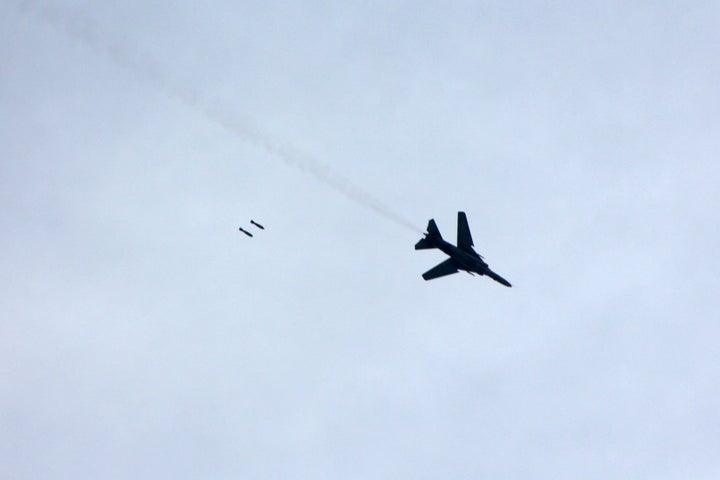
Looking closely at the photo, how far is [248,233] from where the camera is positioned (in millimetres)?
74562

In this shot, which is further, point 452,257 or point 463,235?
point 463,235

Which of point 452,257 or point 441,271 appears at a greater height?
point 452,257

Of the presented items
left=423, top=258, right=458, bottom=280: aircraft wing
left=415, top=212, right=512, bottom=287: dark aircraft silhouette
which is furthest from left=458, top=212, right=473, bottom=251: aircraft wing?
left=423, top=258, right=458, bottom=280: aircraft wing

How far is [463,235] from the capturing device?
244 feet

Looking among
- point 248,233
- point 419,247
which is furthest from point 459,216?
point 248,233

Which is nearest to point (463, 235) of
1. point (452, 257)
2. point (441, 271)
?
point (452, 257)

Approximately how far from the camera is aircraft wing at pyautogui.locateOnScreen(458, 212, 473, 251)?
73.9m

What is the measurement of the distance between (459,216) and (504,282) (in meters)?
7.20

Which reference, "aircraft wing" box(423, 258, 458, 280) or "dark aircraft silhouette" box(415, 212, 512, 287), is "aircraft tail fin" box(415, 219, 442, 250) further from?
"aircraft wing" box(423, 258, 458, 280)

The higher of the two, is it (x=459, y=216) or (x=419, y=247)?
(x=459, y=216)

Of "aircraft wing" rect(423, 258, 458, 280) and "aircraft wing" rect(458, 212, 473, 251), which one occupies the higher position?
"aircraft wing" rect(458, 212, 473, 251)

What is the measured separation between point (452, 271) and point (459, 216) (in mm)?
5287

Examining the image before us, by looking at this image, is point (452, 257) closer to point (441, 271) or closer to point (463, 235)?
point (441, 271)

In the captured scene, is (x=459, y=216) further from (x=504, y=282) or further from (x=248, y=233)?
(x=248, y=233)
